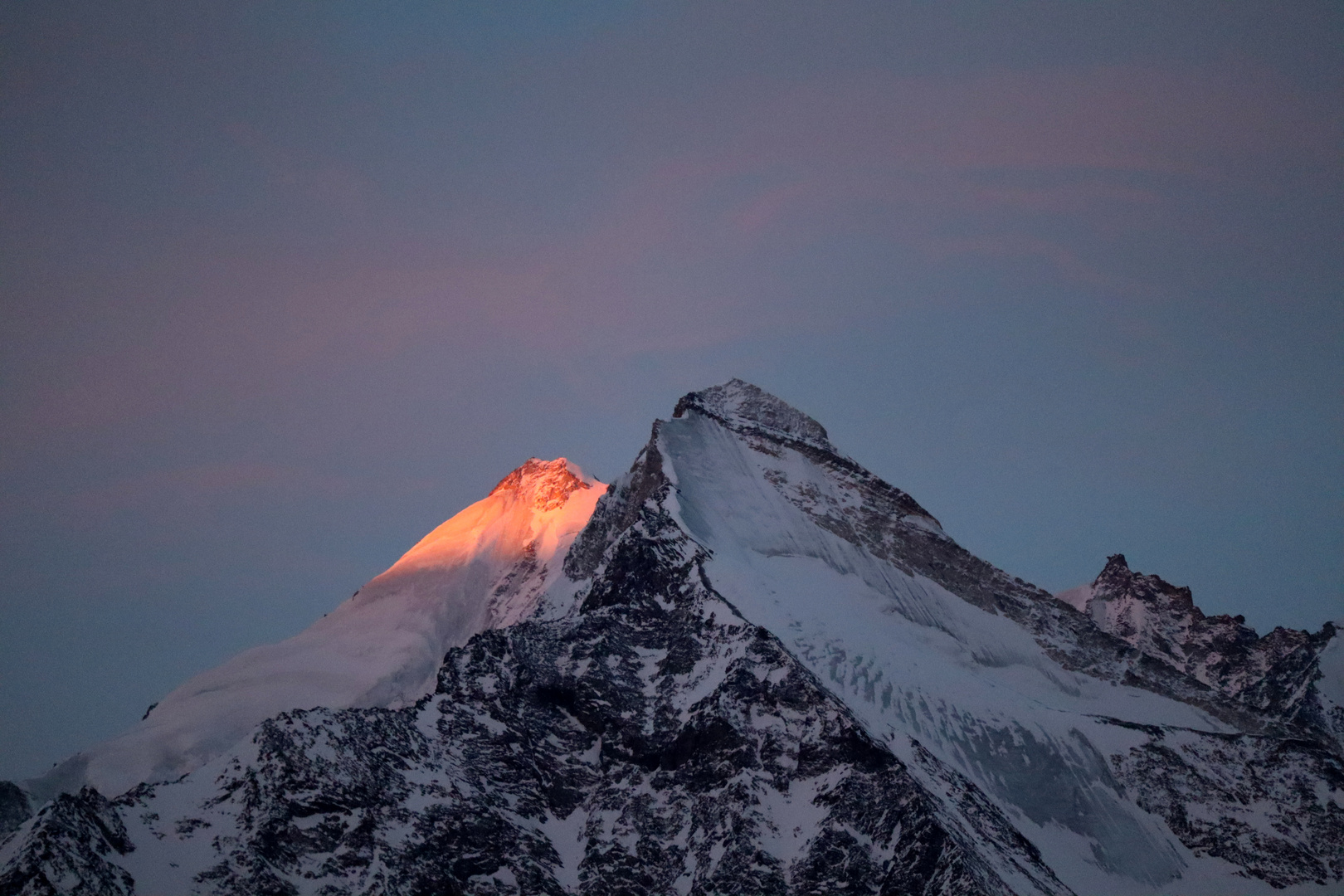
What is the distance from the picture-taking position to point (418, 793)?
104312 millimetres

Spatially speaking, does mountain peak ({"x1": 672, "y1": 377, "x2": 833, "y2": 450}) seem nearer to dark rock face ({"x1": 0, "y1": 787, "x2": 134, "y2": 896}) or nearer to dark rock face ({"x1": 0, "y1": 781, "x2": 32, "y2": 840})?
dark rock face ({"x1": 0, "y1": 781, "x2": 32, "y2": 840})

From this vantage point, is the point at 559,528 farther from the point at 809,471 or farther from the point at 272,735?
the point at 272,735

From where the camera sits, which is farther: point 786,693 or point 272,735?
point 786,693

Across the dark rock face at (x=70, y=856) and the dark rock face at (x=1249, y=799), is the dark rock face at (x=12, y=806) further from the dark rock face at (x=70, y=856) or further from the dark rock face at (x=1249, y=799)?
the dark rock face at (x=1249, y=799)

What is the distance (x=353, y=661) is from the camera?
173250 millimetres

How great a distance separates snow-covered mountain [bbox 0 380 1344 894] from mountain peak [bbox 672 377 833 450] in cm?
515

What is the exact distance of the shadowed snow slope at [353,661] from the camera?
14950 centimetres

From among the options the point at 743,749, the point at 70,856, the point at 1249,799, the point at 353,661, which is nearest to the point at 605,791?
the point at 743,749

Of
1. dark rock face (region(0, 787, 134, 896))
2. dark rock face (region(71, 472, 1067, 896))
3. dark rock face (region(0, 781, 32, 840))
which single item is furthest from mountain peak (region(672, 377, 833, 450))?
dark rock face (region(0, 787, 134, 896))

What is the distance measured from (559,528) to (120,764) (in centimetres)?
6683

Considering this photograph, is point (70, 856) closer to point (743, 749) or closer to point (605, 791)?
point (605, 791)

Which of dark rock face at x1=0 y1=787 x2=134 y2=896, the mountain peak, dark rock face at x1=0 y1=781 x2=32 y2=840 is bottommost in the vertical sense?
dark rock face at x1=0 y1=787 x2=134 y2=896

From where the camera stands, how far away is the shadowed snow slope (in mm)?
149500

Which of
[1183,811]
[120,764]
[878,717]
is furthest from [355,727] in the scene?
[1183,811]
